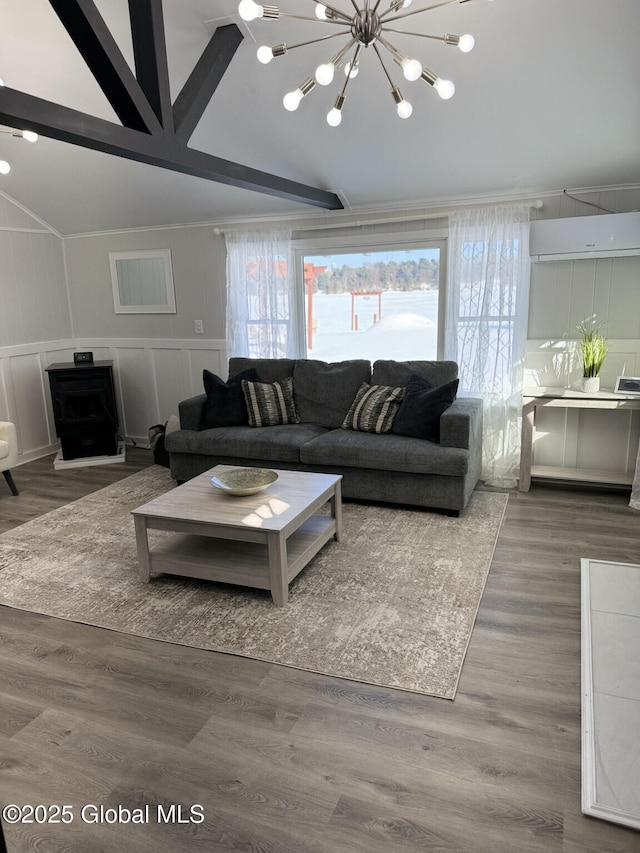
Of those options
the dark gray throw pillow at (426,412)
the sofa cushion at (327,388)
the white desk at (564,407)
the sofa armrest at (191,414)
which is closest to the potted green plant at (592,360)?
the white desk at (564,407)

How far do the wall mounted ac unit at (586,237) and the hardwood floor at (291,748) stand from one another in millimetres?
2342

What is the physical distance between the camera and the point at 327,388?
4609mm

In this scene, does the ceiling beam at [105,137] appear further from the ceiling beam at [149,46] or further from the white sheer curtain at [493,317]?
the white sheer curtain at [493,317]

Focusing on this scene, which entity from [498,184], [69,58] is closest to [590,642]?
[498,184]

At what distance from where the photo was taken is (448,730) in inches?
77.4

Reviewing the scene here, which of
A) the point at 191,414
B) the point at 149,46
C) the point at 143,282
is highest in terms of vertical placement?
the point at 149,46

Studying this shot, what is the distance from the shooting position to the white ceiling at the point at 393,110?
2.84m

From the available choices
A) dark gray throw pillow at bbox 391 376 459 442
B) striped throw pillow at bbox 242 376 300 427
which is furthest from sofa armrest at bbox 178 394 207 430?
dark gray throw pillow at bbox 391 376 459 442

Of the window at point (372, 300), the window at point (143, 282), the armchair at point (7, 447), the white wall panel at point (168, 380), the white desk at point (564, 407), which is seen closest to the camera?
the white desk at point (564, 407)

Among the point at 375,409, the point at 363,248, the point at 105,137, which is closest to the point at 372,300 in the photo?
the point at 363,248

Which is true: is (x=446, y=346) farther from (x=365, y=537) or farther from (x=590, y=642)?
(x=590, y=642)

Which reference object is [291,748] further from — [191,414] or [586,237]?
[586,237]

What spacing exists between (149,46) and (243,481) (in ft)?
6.69

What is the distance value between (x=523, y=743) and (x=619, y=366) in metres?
3.02
